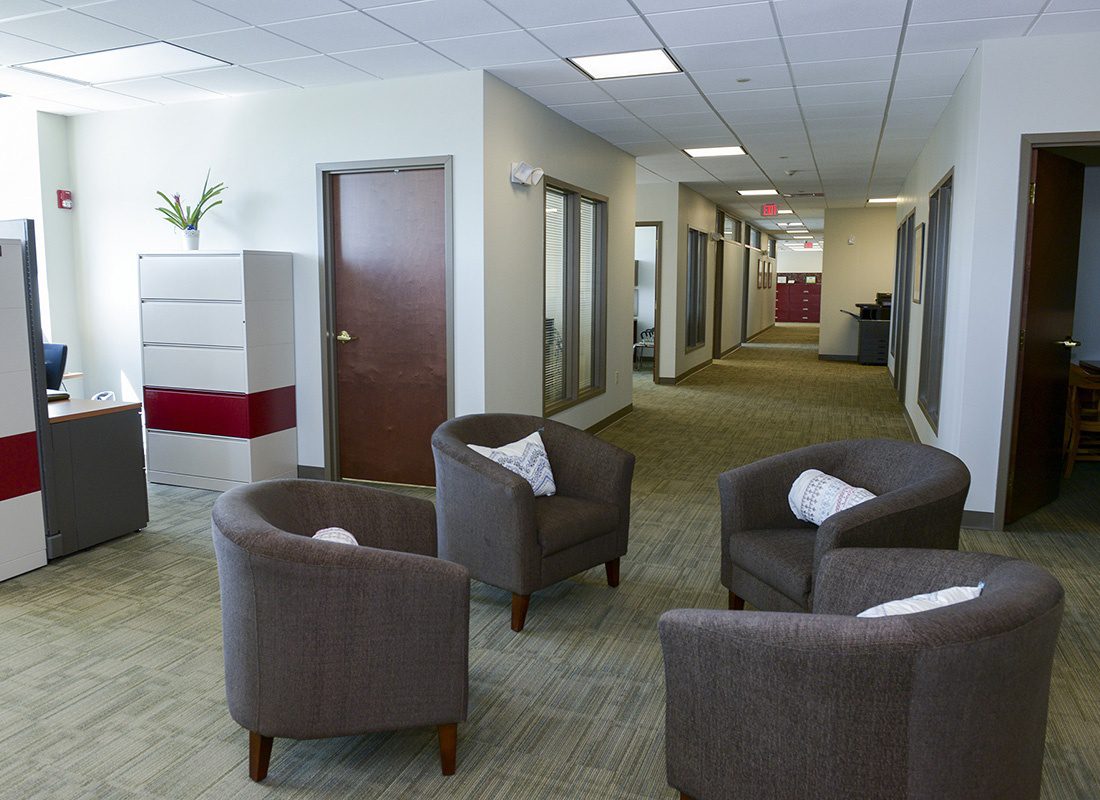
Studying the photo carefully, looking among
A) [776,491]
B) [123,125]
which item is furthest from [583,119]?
[776,491]

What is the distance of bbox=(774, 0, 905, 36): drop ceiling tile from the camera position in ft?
12.0

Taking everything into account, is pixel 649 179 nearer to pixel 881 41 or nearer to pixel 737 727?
pixel 881 41

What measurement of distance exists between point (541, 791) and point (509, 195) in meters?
3.71

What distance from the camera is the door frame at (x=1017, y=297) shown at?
13.6 feet

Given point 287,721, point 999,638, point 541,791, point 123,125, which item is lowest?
point 541,791

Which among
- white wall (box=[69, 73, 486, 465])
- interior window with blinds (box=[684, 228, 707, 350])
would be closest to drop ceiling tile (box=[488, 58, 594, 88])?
white wall (box=[69, 73, 486, 465])

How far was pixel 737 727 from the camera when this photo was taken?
1.73 m

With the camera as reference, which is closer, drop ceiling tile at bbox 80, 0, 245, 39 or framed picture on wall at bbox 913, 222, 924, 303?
drop ceiling tile at bbox 80, 0, 245, 39

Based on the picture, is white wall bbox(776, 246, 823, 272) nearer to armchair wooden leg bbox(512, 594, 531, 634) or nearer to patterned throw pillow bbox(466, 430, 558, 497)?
patterned throw pillow bbox(466, 430, 558, 497)

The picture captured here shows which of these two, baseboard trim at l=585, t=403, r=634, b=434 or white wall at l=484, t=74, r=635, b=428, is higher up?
white wall at l=484, t=74, r=635, b=428

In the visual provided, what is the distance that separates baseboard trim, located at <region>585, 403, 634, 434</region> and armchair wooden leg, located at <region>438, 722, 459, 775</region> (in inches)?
189

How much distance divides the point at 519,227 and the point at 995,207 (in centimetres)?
263

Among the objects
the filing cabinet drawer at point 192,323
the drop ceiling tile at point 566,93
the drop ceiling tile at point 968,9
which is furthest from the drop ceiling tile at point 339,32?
the drop ceiling tile at point 968,9

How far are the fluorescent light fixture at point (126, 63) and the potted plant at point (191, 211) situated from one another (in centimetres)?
75
